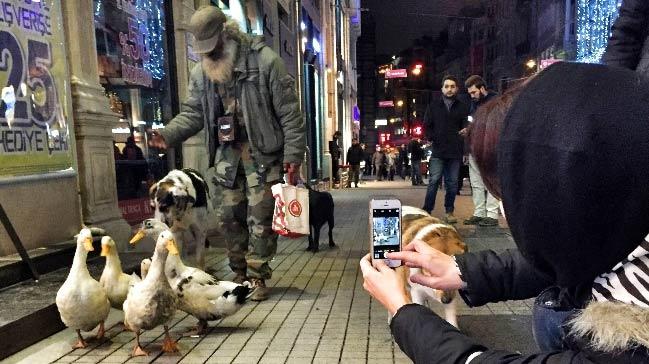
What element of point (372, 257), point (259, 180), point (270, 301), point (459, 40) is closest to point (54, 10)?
point (259, 180)

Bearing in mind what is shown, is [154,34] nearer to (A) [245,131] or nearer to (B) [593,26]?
(A) [245,131]

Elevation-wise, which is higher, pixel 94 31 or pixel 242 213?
pixel 94 31

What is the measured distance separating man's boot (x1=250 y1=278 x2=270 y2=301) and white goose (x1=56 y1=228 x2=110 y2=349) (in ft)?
4.24

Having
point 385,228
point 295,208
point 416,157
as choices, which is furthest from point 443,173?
point 416,157

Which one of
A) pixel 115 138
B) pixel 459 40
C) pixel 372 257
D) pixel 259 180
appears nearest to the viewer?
pixel 372 257

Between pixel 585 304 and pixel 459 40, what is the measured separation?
87.3 metres

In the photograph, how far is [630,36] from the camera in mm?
2984

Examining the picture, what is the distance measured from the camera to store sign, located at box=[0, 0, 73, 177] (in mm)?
4348

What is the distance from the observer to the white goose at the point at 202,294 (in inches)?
137

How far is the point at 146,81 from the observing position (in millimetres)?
6867

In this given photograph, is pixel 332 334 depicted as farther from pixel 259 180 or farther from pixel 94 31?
pixel 94 31

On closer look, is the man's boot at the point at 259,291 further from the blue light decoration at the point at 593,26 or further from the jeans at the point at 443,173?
the blue light decoration at the point at 593,26

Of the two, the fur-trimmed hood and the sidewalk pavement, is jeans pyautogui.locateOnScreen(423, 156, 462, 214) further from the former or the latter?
the fur-trimmed hood

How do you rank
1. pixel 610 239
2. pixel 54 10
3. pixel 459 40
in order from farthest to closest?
pixel 459 40, pixel 54 10, pixel 610 239
